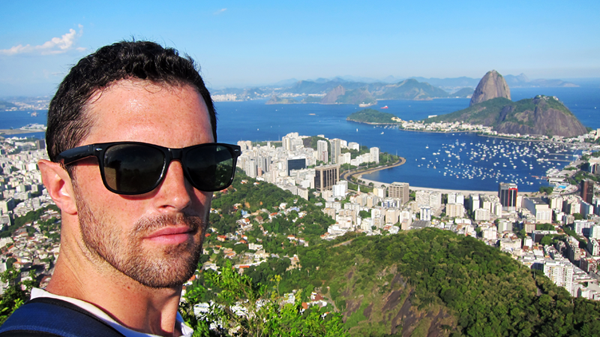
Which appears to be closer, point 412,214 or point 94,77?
point 94,77

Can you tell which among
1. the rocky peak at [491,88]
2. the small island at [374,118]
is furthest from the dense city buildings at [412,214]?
the rocky peak at [491,88]

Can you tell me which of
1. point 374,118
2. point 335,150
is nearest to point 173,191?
point 335,150

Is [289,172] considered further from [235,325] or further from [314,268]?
[235,325]

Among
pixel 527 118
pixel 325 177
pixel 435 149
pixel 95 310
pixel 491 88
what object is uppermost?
pixel 491 88

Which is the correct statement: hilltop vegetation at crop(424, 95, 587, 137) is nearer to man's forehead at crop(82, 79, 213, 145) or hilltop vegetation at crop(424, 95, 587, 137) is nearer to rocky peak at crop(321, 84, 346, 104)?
rocky peak at crop(321, 84, 346, 104)

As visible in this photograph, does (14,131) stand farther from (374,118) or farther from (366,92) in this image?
(366,92)

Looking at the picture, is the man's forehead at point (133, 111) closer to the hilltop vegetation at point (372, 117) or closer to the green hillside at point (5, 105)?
the hilltop vegetation at point (372, 117)
